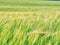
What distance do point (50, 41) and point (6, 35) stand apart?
43cm

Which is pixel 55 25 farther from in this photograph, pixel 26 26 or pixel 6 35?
pixel 6 35

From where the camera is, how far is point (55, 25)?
2.93 m

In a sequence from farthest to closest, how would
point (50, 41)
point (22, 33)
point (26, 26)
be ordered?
point (26, 26) < point (22, 33) < point (50, 41)

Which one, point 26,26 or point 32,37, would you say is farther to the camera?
point 26,26

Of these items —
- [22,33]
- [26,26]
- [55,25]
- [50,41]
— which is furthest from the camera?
[55,25]

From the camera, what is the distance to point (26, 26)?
2643mm

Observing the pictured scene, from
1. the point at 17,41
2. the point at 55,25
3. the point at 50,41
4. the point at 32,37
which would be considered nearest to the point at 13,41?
the point at 17,41

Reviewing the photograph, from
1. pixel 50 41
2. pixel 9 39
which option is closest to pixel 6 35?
pixel 9 39

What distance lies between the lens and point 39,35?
7.66 ft

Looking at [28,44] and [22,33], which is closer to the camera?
[28,44]

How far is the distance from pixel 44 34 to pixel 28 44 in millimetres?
200

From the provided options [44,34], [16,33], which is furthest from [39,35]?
[16,33]

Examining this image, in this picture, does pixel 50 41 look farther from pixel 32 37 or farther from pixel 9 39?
pixel 9 39

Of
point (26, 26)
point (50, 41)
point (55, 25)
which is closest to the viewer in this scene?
point (50, 41)
